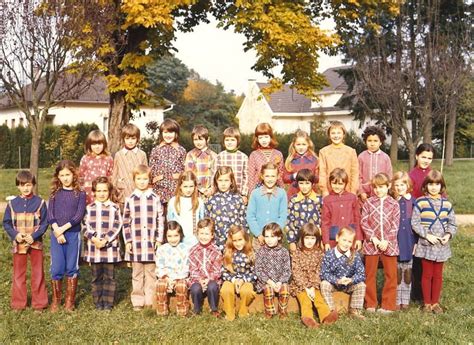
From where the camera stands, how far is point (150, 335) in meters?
5.09

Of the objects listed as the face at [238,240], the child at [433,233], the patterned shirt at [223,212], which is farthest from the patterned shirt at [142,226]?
the child at [433,233]

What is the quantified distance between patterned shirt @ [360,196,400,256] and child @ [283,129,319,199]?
0.84 meters

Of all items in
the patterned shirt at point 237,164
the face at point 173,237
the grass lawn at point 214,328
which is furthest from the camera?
the patterned shirt at point 237,164

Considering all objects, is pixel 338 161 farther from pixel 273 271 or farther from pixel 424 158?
pixel 273 271

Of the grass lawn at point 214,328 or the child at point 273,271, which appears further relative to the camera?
the child at point 273,271

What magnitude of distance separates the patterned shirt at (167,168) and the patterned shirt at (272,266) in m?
1.50

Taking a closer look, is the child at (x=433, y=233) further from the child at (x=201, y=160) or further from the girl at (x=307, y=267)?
the child at (x=201, y=160)

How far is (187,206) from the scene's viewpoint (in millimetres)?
6184

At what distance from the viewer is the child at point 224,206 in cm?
617

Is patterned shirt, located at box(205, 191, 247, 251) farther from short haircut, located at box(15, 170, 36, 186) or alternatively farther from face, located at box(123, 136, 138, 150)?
short haircut, located at box(15, 170, 36, 186)

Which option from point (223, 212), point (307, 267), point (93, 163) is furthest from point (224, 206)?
point (93, 163)

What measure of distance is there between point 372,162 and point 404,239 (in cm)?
99

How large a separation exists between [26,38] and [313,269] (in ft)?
16.1

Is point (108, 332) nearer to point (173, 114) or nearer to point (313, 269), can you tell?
point (313, 269)
